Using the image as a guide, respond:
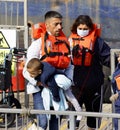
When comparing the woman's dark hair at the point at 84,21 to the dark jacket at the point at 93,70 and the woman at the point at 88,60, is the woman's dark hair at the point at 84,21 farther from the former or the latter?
the dark jacket at the point at 93,70

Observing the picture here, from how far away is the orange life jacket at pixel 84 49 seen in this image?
20.2 ft

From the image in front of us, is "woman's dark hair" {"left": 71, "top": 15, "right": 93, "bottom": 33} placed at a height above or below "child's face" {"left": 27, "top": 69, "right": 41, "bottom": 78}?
above

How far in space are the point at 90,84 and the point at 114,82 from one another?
Result: 575mm

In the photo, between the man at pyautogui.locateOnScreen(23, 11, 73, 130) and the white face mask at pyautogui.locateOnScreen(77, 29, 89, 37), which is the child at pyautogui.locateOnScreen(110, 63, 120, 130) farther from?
the white face mask at pyautogui.locateOnScreen(77, 29, 89, 37)

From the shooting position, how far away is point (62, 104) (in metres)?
5.42

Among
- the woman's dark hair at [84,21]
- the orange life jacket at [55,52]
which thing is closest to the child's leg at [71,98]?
the orange life jacket at [55,52]

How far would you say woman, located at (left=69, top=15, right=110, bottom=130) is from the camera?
6156 mm

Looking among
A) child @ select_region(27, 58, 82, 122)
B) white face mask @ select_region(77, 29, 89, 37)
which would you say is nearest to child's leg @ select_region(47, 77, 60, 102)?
child @ select_region(27, 58, 82, 122)

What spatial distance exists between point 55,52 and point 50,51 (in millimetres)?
57

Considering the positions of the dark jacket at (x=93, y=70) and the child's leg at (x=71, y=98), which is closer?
the child's leg at (x=71, y=98)

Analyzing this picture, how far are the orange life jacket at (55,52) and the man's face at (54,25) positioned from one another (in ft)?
0.18

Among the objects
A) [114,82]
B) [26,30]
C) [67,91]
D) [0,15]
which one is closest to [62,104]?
[67,91]

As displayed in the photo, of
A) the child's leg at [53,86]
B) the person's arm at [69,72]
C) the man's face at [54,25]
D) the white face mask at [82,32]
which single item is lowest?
the child's leg at [53,86]

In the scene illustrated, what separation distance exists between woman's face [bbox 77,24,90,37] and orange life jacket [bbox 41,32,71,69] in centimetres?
62
